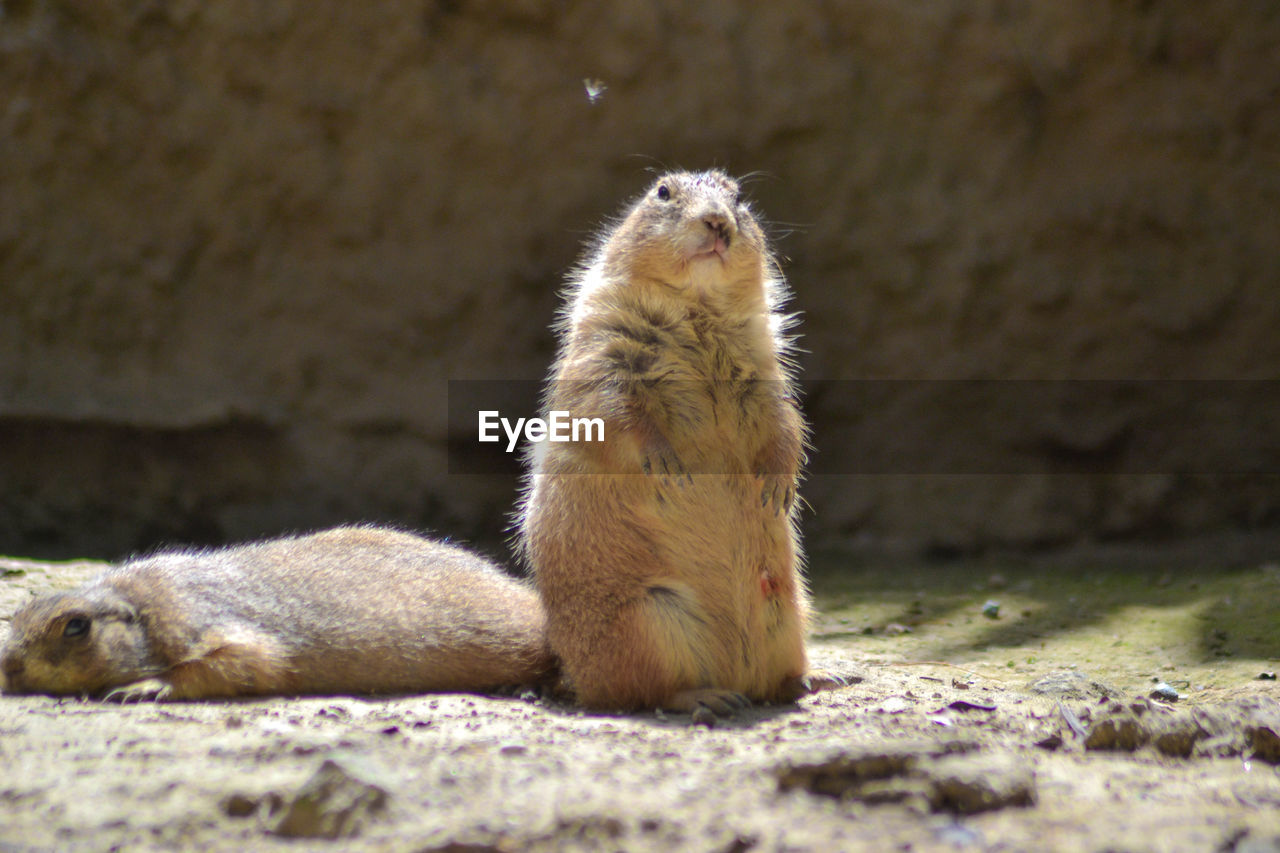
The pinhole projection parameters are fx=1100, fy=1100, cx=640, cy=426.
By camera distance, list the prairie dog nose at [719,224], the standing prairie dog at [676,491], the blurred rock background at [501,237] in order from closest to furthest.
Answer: the standing prairie dog at [676,491] → the prairie dog nose at [719,224] → the blurred rock background at [501,237]

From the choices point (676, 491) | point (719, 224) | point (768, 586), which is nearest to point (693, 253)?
point (719, 224)

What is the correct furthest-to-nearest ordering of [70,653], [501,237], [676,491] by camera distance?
[501,237] < [676,491] < [70,653]

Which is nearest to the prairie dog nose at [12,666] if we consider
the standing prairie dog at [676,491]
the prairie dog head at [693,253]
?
the standing prairie dog at [676,491]

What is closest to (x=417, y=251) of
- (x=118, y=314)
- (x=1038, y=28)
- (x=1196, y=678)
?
(x=118, y=314)

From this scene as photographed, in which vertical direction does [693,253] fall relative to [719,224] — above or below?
below

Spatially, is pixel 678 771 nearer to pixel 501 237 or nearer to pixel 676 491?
pixel 676 491

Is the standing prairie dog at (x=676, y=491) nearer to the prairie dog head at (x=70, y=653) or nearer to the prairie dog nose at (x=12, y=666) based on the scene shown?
the prairie dog head at (x=70, y=653)
